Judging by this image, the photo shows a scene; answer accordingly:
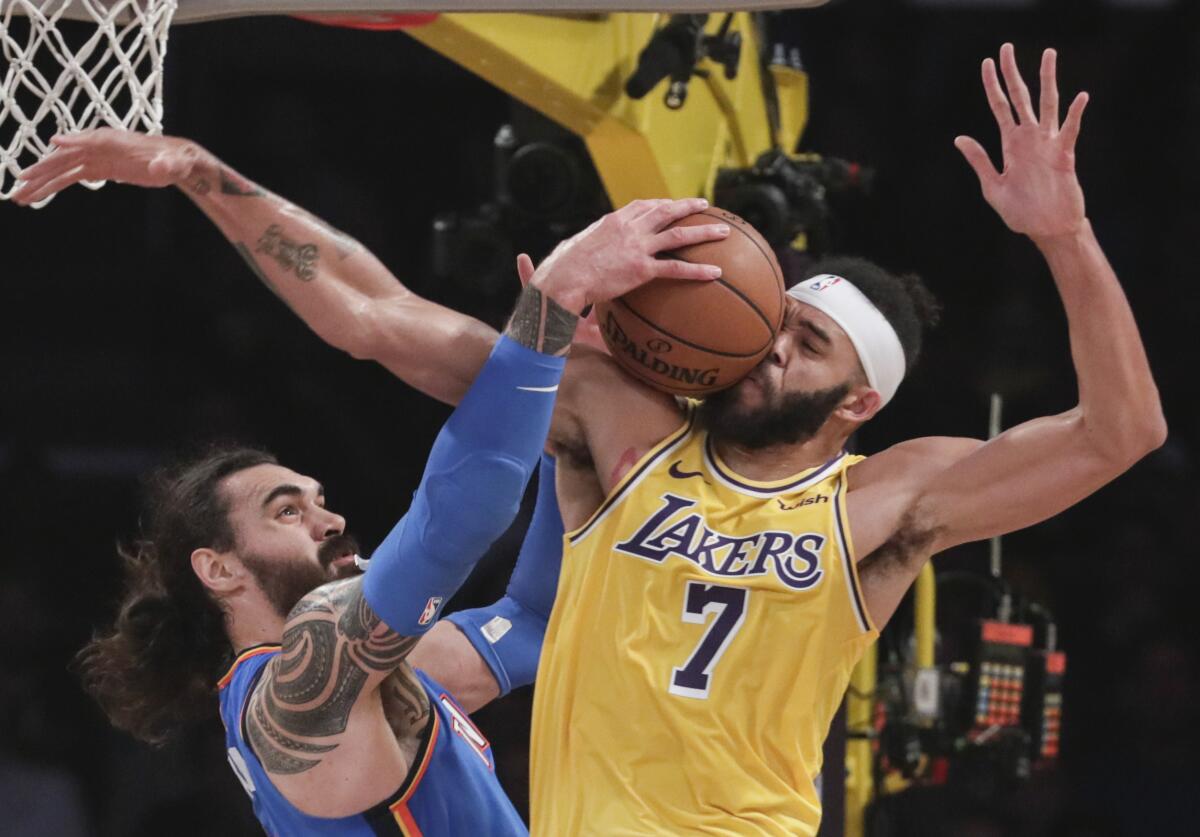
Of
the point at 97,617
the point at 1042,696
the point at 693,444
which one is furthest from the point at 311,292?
the point at 97,617

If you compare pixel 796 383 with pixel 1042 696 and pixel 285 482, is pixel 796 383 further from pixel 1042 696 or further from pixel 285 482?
pixel 1042 696

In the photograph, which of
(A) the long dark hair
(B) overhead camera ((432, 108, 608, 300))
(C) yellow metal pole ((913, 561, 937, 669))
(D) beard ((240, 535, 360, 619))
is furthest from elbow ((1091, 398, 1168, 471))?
(C) yellow metal pole ((913, 561, 937, 669))

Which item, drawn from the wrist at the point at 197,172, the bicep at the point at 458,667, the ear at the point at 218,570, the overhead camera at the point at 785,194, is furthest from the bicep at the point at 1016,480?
the overhead camera at the point at 785,194

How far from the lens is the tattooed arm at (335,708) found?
→ 3.43m

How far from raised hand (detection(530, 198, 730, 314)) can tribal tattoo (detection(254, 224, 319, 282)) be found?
1.43 ft

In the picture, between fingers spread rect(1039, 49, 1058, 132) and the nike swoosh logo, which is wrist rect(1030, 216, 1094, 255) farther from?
the nike swoosh logo

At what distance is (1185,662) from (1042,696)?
1.73 meters

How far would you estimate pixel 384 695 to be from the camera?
3.81 m

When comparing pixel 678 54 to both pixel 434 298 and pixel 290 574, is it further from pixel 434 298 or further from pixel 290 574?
pixel 434 298

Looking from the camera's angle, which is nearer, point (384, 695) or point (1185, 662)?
point (384, 695)

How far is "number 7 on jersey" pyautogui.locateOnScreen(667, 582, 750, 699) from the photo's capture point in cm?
329

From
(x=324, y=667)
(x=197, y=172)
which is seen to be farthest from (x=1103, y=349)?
(x=197, y=172)

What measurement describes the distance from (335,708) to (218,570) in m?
0.72

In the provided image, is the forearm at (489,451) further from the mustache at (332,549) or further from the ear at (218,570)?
the ear at (218,570)
